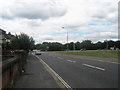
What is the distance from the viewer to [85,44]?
169 meters

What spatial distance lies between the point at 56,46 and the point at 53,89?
14895 centimetres

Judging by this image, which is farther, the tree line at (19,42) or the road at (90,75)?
the tree line at (19,42)

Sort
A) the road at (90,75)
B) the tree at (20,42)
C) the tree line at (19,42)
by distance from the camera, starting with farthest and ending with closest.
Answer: the tree at (20,42), the tree line at (19,42), the road at (90,75)

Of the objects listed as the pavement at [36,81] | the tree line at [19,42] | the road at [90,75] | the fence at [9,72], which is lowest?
the pavement at [36,81]

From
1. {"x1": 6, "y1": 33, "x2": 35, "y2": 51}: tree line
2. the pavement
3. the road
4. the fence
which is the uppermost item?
{"x1": 6, "y1": 33, "x2": 35, "y2": 51}: tree line

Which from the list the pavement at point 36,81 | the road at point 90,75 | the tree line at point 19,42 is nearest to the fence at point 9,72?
the pavement at point 36,81

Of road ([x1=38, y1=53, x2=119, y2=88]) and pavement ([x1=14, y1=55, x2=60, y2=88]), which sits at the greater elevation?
road ([x1=38, y1=53, x2=119, y2=88])

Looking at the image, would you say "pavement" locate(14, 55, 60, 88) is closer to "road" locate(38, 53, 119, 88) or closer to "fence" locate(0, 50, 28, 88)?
"fence" locate(0, 50, 28, 88)

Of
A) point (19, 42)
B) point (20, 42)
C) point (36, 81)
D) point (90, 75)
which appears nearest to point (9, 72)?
point (36, 81)

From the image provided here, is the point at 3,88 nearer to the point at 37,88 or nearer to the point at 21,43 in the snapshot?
the point at 37,88

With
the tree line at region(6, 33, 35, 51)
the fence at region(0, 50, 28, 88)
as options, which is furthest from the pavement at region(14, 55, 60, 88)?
the tree line at region(6, 33, 35, 51)

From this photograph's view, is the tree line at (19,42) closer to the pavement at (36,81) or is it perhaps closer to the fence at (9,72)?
the pavement at (36,81)

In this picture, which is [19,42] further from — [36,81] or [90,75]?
[36,81]

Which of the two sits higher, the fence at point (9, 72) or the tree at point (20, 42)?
the tree at point (20, 42)
